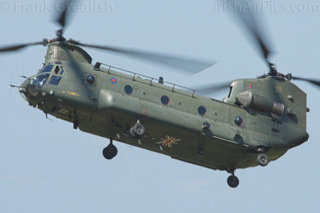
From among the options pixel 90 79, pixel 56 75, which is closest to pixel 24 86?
pixel 56 75

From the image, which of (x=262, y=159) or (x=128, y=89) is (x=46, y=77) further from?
(x=262, y=159)

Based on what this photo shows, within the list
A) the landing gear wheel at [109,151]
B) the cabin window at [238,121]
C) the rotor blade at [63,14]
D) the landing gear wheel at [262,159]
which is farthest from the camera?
the cabin window at [238,121]

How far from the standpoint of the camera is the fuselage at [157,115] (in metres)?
34.0

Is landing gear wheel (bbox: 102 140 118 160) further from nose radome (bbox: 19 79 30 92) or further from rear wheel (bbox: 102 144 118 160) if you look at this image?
nose radome (bbox: 19 79 30 92)

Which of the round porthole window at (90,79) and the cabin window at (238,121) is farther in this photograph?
the cabin window at (238,121)

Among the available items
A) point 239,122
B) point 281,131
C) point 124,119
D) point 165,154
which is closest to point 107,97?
point 124,119

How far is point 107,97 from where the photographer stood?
3422cm

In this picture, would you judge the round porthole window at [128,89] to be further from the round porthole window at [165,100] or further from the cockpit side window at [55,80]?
the cockpit side window at [55,80]

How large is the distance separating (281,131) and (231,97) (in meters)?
3.16

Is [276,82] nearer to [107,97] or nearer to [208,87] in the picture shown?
[208,87]

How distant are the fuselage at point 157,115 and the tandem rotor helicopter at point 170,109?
47 millimetres

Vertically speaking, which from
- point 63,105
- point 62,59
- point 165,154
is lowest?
point 165,154

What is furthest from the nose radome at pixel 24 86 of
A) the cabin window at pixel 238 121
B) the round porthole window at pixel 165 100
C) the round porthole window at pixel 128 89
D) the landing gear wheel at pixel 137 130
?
the cabin window at pixel 238 121

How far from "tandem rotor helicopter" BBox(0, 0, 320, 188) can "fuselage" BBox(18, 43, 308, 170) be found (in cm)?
5
